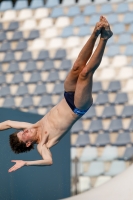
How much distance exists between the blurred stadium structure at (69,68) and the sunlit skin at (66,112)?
1452mm

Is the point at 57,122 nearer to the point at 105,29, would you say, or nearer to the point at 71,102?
the point at 71,102

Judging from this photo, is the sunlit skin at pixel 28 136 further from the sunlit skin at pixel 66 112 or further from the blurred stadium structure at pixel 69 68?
the blurred stadium structure at pixel 69 68

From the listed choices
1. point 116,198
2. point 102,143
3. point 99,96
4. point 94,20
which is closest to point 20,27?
point 94,20

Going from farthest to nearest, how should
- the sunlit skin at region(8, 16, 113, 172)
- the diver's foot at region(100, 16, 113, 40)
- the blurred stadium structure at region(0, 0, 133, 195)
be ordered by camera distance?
the blurred stadium structure at region(0, 0, 133, 195)
the sunlit skin at region(8, 16, 113, 172)
the diver's foot at region(100, 16, 113, 40)

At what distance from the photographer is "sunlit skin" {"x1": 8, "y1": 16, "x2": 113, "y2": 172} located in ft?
7.80

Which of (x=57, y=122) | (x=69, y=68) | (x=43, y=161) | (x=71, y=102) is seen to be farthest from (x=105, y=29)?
(x=69, y=68)

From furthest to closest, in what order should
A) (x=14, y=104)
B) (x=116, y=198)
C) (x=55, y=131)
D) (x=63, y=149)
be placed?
(x=14, y=104)
(x=63, y=149)
(x=116, y=198)
(x=55, y=131)

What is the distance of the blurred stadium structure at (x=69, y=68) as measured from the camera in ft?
13.4

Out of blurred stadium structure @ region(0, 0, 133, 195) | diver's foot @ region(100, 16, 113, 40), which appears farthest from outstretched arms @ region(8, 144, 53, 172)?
blurred stadium structure @ region(0, 0, 133, 195)

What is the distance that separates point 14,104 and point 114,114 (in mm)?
791

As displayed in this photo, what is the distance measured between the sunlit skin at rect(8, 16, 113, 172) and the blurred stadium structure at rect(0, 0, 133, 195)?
4.76ft

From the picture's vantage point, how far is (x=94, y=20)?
14.7 ft

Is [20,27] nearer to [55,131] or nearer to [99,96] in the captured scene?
[99,96]

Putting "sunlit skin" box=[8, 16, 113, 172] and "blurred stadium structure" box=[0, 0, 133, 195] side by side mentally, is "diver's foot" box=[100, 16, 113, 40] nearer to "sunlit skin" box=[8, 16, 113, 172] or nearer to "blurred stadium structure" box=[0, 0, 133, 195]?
"sunlit skin" box=[8, 16, 113, 172]
